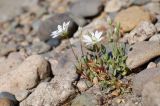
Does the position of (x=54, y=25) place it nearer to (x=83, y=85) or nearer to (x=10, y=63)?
(x=10, y=63)

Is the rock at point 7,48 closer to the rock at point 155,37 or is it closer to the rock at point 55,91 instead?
the rock at point 55,91

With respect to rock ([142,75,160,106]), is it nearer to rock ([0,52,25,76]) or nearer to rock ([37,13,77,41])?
rock ([0,52,25,76])

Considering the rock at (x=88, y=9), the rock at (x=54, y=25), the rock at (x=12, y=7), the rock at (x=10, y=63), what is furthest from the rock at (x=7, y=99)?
the rock at (x=12, y=7)

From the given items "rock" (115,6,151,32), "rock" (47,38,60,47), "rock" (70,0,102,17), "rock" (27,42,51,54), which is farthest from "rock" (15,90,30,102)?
"rock" (70,0,102,17)

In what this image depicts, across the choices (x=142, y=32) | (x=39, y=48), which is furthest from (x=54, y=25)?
(x=142, y=32)

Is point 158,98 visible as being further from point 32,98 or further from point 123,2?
point 123,2

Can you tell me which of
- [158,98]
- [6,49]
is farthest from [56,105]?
[6,49]

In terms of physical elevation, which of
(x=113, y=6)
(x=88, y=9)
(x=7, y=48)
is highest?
(x=7, y=48)
